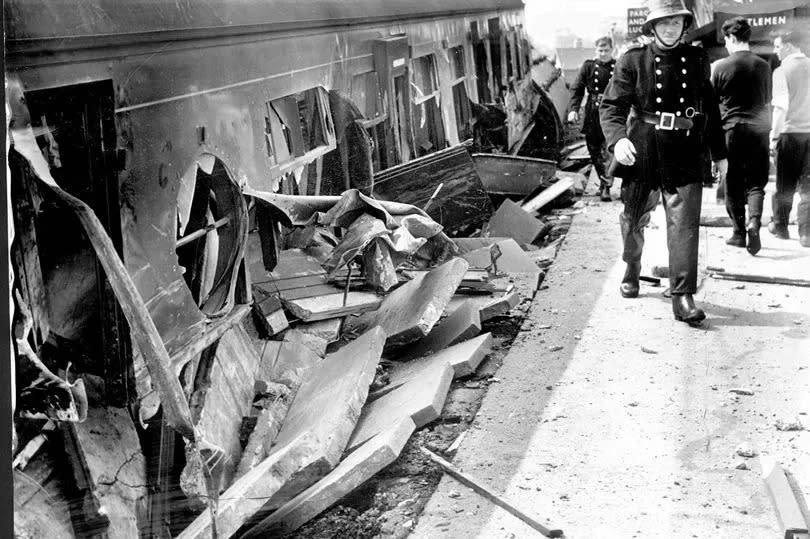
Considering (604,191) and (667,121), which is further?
(604,191)

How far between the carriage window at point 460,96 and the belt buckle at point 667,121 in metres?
0.88

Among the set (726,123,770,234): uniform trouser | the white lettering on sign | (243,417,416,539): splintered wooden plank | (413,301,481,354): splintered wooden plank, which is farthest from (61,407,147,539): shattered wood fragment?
(726,123,770,234): uniform trouser

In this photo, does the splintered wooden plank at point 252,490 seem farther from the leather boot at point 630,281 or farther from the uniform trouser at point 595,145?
the uniform trouser at point 595,145

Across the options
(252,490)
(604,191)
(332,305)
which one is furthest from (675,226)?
(252,490)

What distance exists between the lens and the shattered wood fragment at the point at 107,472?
2455mm

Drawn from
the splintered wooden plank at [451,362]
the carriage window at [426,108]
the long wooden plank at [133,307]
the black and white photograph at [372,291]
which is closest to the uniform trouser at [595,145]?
the black and white photograph at [372,291]

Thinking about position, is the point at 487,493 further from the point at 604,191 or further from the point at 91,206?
the point at 604,191

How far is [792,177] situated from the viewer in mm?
3205

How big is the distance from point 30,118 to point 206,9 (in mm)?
709

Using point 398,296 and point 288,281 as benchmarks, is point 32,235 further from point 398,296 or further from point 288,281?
point 398,296

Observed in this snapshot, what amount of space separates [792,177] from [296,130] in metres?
1.68

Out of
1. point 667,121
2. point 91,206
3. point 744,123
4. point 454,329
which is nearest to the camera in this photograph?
point 91,206

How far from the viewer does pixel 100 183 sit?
2455 millimetres

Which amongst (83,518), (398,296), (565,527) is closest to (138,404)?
(83,518)
